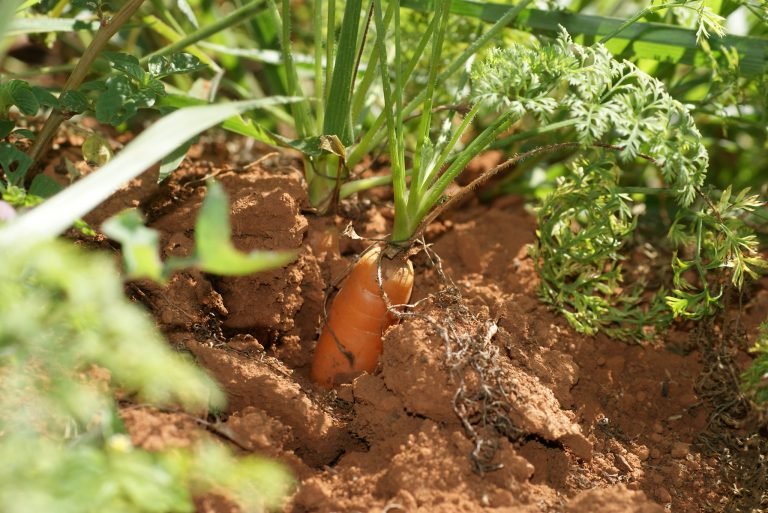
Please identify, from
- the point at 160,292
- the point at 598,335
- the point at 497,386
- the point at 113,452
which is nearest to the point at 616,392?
the point at 598,335

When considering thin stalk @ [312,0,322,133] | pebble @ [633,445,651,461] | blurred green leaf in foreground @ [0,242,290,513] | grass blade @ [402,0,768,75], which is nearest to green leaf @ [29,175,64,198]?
blurred green leaf in foreground @ [0,242,290,513]

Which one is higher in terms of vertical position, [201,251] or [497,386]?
[201,251]

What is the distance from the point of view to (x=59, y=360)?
835 mm

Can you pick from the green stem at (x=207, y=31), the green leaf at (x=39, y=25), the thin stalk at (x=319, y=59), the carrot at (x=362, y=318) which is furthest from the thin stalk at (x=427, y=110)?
the green leaf at (x=39, y=25)

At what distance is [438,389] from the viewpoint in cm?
116

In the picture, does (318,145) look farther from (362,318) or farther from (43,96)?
(43,96)

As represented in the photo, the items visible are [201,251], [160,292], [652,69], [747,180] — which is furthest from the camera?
[747,180]

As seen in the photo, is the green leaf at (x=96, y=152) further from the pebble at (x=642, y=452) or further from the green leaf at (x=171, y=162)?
the pebble at (x=642, y=452)

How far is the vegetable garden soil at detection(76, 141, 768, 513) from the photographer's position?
3.59 ft

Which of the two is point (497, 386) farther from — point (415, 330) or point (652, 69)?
point (652, 69)

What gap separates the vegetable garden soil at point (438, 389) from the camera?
1095mm

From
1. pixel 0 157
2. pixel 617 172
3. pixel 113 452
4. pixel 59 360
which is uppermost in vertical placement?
pixel 0 157

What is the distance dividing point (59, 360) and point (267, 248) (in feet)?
1.83

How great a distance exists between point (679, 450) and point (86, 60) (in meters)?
1.19
